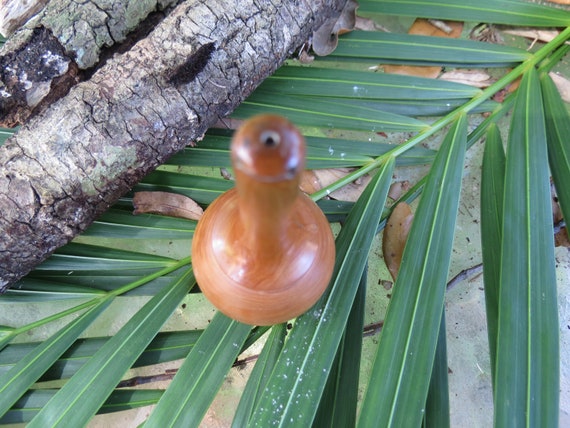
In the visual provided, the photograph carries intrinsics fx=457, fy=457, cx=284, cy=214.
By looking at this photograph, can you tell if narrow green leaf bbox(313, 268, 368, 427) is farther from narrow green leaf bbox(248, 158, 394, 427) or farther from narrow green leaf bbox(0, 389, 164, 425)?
narrow green leaf bbox(0, 389, 164, 425)

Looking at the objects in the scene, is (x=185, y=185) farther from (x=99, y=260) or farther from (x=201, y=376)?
(x=201, y=376)

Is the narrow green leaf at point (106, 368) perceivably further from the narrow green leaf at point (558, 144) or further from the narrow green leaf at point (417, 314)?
the narrow green leaf at point (558, 144)

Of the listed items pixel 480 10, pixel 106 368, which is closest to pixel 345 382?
pixel 106 368

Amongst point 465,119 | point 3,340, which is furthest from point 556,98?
point 3,340

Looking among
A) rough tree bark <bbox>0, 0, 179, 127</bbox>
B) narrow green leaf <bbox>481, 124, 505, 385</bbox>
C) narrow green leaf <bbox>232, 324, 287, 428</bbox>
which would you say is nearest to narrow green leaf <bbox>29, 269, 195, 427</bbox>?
narrow green leaf <bbox>232, 324, 287, 428</bbox>

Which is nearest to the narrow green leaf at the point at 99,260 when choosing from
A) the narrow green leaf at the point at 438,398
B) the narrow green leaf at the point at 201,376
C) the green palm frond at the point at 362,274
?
the green palm frond at the point at 362,274

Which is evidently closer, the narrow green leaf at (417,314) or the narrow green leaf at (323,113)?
the narrow green leaf at (417,314)
